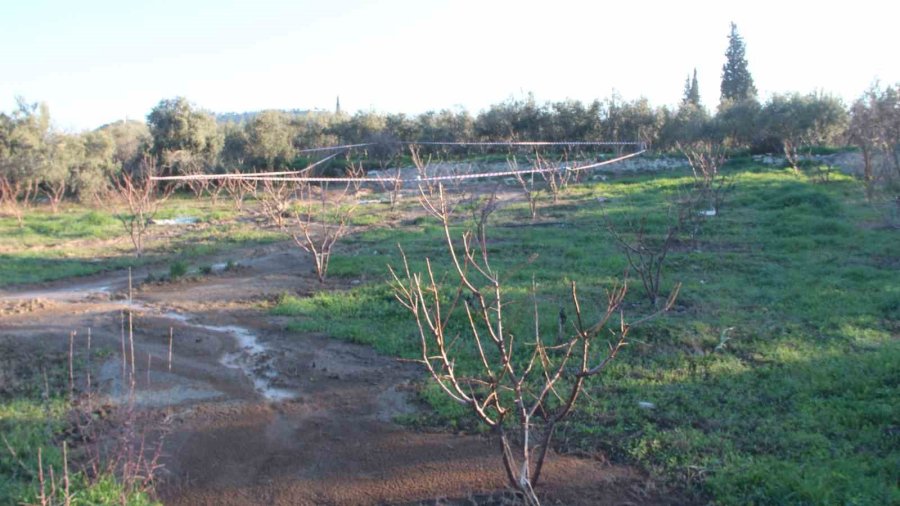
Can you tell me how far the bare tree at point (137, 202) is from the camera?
48.3 feet

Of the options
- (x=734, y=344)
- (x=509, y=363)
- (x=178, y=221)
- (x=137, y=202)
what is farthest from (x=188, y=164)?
(x=509, y=363)

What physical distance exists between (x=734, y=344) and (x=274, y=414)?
4725 mm

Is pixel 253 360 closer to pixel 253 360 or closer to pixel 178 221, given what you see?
pixel 253 360

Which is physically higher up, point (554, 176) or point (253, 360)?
point (554, 176)

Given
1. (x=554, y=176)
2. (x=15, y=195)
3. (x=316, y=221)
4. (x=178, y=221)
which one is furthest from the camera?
(x=554, y=176)

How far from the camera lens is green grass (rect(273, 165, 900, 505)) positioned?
5.02m

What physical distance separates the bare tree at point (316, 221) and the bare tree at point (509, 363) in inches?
94.3

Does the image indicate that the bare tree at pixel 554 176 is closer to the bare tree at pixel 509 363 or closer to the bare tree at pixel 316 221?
the bare tree at pixel 316 221

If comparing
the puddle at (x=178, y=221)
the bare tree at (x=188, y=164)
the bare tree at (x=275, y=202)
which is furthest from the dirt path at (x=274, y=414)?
the bare tree at (x=188, y=164)

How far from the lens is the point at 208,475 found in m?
5.17

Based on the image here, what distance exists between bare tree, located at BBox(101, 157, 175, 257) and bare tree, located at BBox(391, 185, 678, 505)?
11.2 ft

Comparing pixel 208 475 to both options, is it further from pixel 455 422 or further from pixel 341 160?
pixel 341 160

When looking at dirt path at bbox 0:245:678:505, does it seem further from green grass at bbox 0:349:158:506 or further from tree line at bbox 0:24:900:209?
tree line at bbox 0:24:900:209

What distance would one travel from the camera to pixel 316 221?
62.1ft
